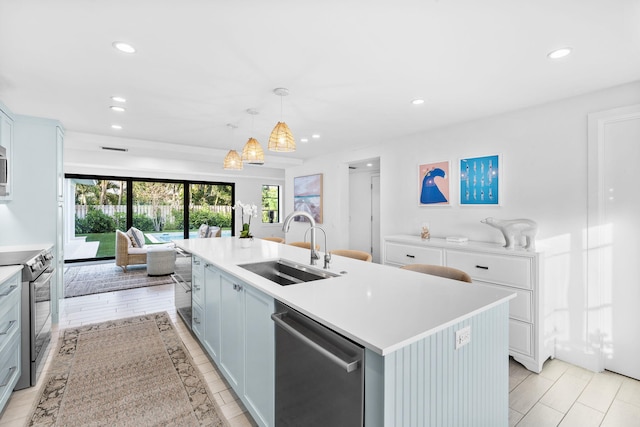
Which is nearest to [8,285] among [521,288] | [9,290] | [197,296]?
[9,290]

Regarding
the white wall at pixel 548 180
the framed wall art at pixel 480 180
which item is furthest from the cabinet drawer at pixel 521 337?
the framed wall art at pixel 480 180

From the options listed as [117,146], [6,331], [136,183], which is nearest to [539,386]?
[6,331]

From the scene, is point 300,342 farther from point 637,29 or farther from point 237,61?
point 637,29

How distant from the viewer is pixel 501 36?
184 cm

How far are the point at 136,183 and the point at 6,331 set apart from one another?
20.1 ft

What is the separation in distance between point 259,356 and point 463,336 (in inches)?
42.2

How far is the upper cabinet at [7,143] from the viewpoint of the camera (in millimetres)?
2966

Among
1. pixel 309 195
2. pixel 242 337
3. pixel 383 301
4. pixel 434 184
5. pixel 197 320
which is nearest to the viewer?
pixel 383 301

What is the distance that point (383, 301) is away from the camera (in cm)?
146

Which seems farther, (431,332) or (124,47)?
(124,47)

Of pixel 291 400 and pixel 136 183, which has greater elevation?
pixel 136 183

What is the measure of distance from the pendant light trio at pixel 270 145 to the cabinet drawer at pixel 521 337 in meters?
2.50

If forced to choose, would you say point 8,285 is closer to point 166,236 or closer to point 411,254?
point 411,254

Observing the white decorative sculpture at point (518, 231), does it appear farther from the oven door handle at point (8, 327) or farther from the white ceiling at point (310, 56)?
the oven door handle at point (8, 327)
